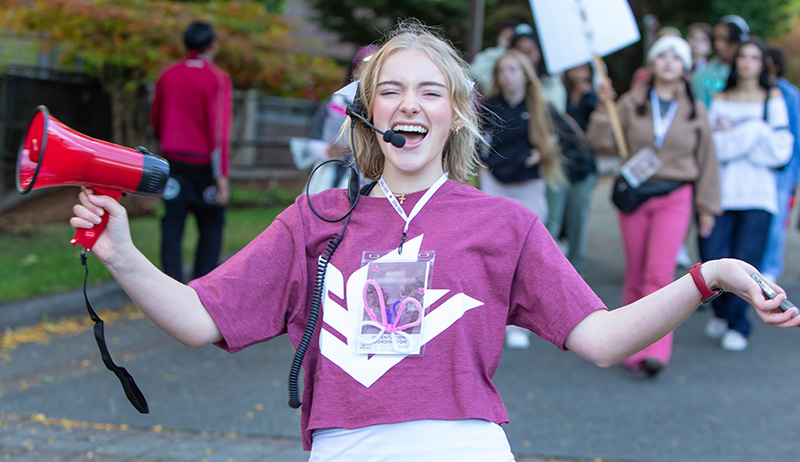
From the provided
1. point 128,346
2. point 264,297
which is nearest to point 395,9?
point 128,346

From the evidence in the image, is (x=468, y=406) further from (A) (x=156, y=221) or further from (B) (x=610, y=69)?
(B) (x=610, y=69)

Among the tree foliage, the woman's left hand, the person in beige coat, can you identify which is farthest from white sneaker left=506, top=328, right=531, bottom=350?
the tree foliage

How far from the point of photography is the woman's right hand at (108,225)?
201cm

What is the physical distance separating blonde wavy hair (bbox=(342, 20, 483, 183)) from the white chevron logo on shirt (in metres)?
0.39

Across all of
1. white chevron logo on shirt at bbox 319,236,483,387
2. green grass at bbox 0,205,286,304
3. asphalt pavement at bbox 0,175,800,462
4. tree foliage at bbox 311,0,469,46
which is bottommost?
green grass at bbox 0,205,286,304

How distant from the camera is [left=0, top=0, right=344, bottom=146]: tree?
10039 millimetres

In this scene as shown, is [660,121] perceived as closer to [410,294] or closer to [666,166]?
[666,166]

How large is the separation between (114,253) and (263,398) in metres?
3.40

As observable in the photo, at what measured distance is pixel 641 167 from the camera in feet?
19.4

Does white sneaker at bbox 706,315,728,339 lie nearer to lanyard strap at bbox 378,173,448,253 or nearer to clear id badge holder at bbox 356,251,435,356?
lanyard strap at bbox 378,173,448,253

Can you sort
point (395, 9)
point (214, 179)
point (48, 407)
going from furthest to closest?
point (395, 9), point (214, 179), point (48, 407)

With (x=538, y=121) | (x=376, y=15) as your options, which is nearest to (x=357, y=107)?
(x=538, y=121)

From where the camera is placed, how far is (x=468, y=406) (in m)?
2.13

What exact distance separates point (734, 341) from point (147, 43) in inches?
292
